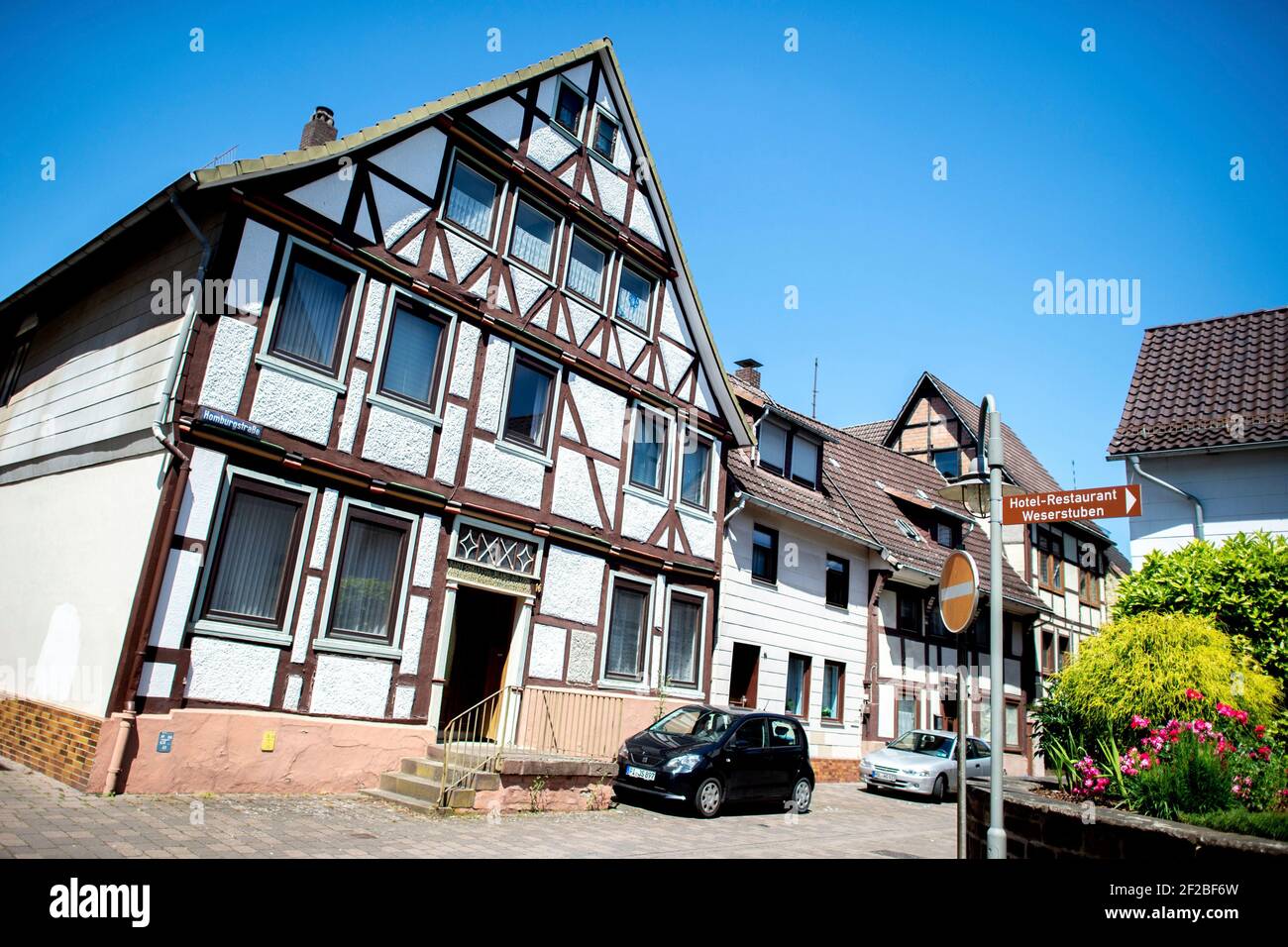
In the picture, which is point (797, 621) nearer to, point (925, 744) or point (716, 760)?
point (925, 744)

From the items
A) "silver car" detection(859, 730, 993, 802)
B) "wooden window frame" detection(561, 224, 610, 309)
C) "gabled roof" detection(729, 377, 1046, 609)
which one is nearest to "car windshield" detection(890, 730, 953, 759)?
"silver car" detection(859, 730, 993, 802)

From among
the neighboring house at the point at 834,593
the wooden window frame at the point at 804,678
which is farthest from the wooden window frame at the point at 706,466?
the wooden window frame at the point at 804,678

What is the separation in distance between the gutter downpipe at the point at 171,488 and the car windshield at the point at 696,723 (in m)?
7.53

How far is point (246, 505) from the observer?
10797 millimetres

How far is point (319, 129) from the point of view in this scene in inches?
538

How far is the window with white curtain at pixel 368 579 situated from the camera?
38.2ft

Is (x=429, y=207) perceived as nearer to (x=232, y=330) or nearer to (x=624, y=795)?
(x=232, y=330)

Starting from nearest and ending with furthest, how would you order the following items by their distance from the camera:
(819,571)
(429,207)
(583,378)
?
(429,207), (583,378), (819,571)

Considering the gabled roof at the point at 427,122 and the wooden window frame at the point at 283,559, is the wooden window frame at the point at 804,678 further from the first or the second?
the wooden window frame at the point at 283,559

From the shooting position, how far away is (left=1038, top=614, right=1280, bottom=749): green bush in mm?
9055

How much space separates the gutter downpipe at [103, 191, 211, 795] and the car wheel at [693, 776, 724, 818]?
24.4ft

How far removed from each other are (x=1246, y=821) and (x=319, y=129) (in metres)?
14.4
